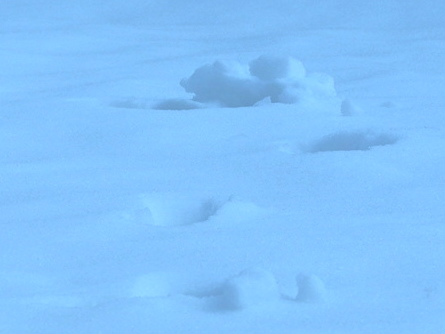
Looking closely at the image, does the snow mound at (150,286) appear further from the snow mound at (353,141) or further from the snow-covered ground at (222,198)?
the snow mound at (353,141)

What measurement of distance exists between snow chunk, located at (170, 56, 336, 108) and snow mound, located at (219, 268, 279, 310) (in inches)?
65.4

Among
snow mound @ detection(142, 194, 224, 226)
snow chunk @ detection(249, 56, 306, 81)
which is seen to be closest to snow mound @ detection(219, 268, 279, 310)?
snow mound @ detection(142, 194, 224, 226)

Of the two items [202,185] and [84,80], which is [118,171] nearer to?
[202,185]

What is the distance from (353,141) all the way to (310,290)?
4.01 ft

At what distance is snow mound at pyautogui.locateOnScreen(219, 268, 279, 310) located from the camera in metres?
1.61

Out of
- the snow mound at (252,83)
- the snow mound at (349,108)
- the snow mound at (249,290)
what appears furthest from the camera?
the snow mound at (252,83)

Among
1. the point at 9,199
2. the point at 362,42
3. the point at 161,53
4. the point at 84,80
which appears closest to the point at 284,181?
the point at 9,199

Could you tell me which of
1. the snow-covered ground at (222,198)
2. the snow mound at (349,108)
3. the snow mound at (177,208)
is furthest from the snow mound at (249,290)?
the snow mound at (349,108)

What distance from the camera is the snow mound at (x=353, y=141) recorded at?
108 inches

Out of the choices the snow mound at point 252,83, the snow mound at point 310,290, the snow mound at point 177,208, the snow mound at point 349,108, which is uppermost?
the snow mound at point 252,83

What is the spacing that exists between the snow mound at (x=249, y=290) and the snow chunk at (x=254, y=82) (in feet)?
5.45

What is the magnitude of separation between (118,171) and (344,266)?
0.88m

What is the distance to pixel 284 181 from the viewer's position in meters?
2.35

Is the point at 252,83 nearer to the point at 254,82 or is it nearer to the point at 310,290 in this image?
the point at 254,82
